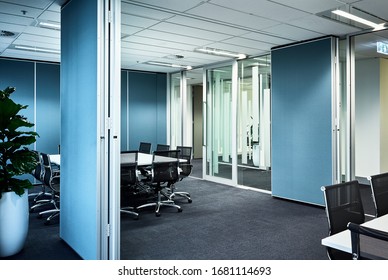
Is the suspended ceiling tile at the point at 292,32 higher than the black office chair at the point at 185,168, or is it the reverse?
the suspended ceiling tile at the point at 292,32

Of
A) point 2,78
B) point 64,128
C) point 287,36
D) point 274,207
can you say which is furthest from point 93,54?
point 2,78

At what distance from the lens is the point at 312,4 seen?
3.52 m

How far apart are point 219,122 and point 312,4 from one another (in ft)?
12.9

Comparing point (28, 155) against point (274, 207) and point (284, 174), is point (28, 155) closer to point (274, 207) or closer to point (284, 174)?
point (274, 207)

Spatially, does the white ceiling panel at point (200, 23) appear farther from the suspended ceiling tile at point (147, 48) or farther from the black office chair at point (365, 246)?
the black office chair at point (365, 246)

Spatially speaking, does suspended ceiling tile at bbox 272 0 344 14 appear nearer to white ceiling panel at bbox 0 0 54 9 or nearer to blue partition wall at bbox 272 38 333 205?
blue partition wall at bbox 272 38 333 205

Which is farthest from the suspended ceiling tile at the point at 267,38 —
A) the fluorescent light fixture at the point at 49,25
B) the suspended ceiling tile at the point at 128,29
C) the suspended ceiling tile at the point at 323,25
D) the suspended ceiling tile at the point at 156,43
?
the fluorescent light fixture at the point at 49,25

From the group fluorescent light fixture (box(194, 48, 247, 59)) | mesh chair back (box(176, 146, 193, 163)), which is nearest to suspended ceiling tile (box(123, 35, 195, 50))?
fluorescent light fixture (box(194, 48, 247, 59))

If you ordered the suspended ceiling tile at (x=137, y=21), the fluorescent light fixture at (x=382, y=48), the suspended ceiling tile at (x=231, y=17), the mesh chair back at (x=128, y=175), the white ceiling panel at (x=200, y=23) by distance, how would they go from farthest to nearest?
1. the fluorescent light fixture at (x=382, y=48)
2. the mesh chair back at (x=128, y=175)
3. the suspended ceiling tile at (x=137, y=21)
4. the suspended ceiling tile at (x=231, y=17)
5. the white ceiling panel at (x=200, y=23)

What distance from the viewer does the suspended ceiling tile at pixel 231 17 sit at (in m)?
3.67

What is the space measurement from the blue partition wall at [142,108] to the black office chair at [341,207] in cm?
637

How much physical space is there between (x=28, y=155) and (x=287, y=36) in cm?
384

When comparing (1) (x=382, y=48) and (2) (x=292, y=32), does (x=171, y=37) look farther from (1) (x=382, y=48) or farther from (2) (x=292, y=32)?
(1) (x=382, y=48)
